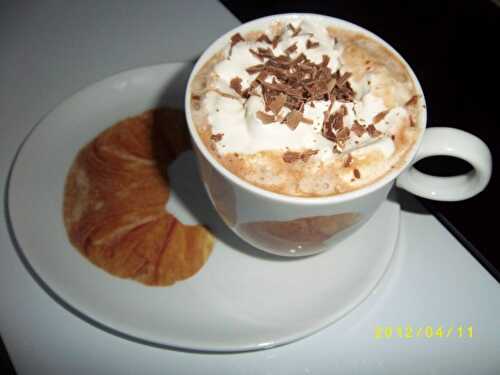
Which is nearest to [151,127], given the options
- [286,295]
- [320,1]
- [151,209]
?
[151,209]

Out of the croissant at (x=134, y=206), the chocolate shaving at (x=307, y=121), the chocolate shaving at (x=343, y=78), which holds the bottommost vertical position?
the croissant at (x=134, y=206)

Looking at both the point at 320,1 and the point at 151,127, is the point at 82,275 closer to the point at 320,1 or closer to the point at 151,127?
the point at 151,127

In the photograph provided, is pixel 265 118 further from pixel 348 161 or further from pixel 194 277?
pixel 194 277

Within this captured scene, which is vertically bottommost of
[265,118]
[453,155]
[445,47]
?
[445,47]
